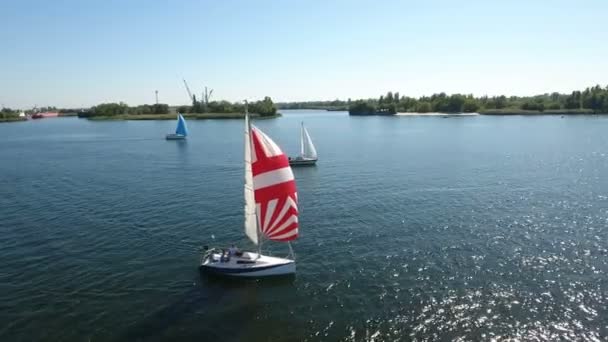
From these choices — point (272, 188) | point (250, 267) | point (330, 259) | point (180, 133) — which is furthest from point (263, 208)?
point (180, 133)

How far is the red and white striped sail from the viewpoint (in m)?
33.1

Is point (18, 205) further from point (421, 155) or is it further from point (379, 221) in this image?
point (421, 155)

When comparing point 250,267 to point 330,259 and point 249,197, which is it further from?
point 330,259

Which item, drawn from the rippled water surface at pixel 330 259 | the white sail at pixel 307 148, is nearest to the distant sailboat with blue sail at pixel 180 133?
the rippled water surface at pixel 330 259

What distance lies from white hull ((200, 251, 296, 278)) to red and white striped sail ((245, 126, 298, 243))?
2167 millimetres

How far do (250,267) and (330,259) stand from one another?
8141mm

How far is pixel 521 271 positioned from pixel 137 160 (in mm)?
88425

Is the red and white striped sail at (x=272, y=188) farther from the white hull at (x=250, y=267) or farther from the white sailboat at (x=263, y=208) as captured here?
the white hull at (x=250, y=267)

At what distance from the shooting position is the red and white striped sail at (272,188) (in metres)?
33.1

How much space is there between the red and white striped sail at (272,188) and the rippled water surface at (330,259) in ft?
15.2

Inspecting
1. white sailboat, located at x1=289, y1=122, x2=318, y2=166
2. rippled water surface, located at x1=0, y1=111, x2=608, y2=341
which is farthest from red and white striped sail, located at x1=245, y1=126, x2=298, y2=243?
white sailboat, located at x1=289, y1=122, x2=318, y2=166

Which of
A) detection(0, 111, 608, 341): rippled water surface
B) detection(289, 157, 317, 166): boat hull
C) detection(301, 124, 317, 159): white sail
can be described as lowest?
detection(0, 111, 608, 341): rippled water surface

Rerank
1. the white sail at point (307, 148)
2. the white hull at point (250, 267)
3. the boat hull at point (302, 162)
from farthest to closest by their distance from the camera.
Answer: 1. the white sail at point (307, 148)
2. the boat hull at point (302, 162)
3. the white hull at point (250, 267)

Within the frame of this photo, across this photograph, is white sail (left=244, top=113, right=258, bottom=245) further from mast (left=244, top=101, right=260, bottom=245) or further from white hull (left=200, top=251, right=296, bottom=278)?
white hull (left=200, top=251, right=296, bottom=278)
